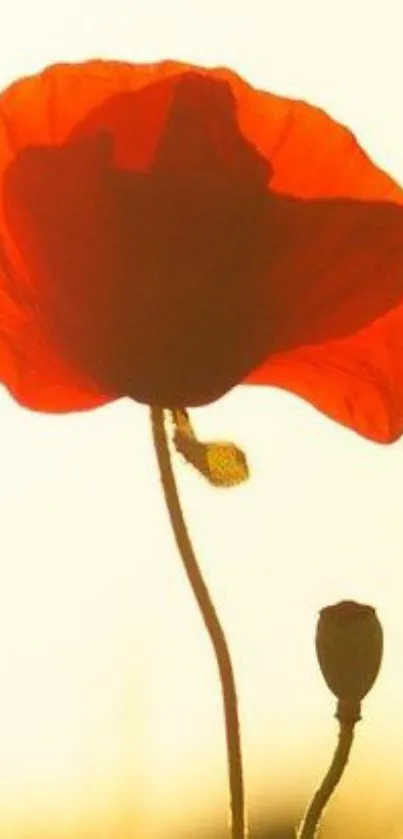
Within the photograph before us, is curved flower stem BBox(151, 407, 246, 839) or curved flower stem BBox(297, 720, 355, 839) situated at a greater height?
curved flower stem BBox(151, 407, 246, 839)

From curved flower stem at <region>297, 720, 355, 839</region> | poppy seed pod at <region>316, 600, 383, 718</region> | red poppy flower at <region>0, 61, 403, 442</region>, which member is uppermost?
red poppy flower at <region>0, 61, 403, 442</region>

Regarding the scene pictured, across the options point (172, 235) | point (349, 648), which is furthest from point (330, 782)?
point (172, 235)

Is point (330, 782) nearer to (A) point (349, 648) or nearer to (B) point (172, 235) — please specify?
(A) point (349, 648)

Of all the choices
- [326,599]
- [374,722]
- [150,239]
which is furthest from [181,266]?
[374,722]

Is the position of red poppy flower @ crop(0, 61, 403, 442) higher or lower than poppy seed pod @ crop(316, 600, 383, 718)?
higher

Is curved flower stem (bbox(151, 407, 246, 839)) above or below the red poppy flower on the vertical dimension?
below
